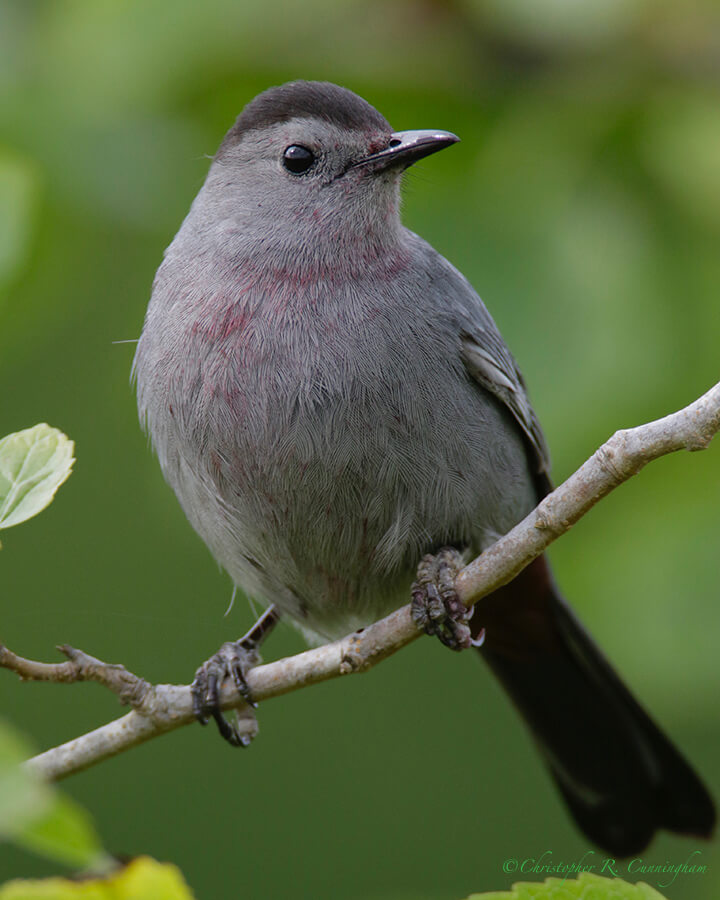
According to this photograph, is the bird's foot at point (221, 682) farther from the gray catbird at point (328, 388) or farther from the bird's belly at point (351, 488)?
the bird's belly at point (351, 488)

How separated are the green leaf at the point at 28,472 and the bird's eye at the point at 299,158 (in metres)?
2.10

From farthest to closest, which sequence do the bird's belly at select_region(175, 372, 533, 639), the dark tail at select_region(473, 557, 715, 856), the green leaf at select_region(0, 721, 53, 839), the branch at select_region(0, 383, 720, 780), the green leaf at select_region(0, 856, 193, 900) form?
the dark tail at select_region(473, 557, 715, 856)
the bird's belly at select_region(175, 372, 533, 639)
the branch at select_region(0, 383, 720, 780)
the green leaf at select_region(0, 856, 193, 900)
the green leaf at select_region(0, 721, 53, 839)

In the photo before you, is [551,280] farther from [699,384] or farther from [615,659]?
[615,659]

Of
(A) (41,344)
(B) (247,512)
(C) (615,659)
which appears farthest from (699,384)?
(A) (41,344)

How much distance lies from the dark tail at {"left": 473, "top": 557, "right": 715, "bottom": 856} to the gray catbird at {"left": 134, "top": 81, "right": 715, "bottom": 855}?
101 millimetres

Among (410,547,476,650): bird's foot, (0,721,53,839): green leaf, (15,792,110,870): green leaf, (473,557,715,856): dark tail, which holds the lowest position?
(473,557,715,856): dark tail

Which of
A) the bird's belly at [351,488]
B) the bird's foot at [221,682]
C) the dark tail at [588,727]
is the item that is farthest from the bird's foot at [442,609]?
the dark tail at [588,727]

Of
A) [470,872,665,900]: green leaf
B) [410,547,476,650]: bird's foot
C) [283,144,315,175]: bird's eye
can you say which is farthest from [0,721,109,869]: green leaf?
[283,144,315,175]: bird's eye

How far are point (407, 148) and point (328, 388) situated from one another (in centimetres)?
88

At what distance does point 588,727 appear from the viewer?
14.8 ft

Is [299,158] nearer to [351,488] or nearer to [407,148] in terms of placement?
[407,148]

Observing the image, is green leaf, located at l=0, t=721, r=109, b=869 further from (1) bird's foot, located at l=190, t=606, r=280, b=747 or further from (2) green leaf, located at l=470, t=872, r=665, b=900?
(1) bird's foot, located at l=190, t=606, r=280, b=747

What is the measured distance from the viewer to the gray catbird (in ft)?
11.1

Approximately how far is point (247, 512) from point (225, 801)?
10.6 feet
